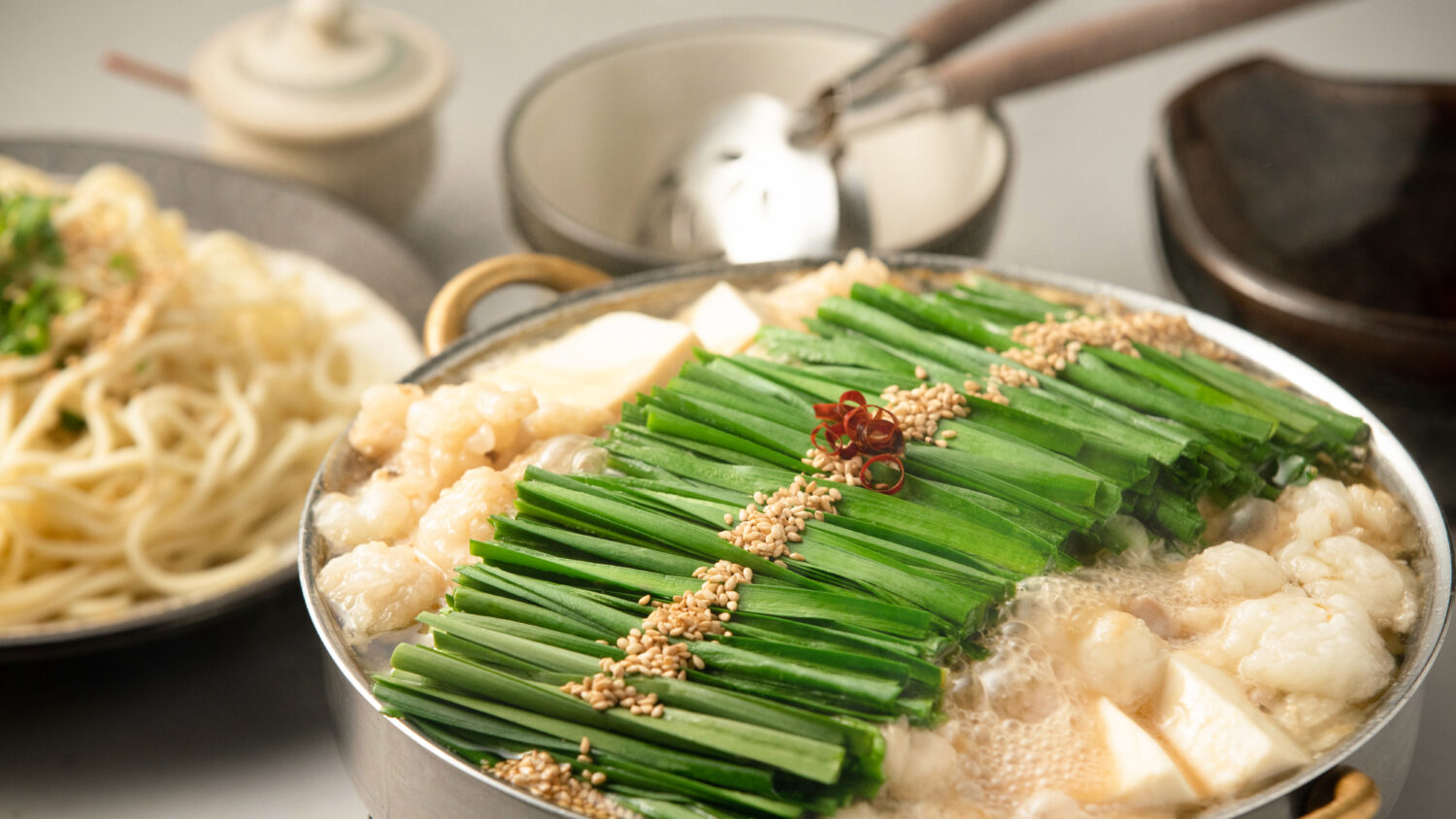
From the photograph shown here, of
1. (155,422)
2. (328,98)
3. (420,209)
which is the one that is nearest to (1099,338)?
(155,422)

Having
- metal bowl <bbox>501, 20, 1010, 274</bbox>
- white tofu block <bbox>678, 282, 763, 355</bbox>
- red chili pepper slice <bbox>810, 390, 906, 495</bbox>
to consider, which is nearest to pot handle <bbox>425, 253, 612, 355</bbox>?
white tofu block <bbox>678, 282, 763, 355</bbox>

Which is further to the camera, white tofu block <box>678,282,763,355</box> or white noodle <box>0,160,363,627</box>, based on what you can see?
white noodle <box>0,160,363,627</box>

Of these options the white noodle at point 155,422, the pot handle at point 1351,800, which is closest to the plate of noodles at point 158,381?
the white noodle at point 155,422

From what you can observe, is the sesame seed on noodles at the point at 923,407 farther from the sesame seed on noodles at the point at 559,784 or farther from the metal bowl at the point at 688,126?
the metal bowl at the point at 688,126

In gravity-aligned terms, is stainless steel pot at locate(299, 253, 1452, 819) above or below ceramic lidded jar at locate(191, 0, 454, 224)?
above

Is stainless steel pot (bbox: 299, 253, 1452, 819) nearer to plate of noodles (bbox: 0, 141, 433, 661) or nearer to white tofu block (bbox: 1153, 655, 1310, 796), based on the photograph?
white tofu block (bbox: 1153, 655, 1310, 796)

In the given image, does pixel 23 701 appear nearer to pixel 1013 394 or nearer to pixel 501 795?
pixel 501 795

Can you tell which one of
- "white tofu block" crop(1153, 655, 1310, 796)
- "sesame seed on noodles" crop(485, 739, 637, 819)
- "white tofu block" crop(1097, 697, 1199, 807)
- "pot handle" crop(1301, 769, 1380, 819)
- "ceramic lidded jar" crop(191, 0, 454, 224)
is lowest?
"ceramic lidded jar" crop(191, 0, 454, 224)
